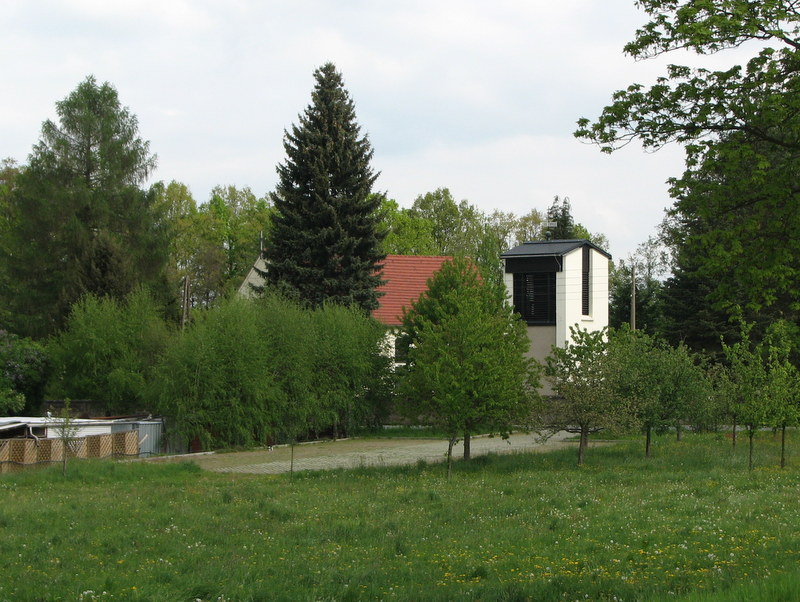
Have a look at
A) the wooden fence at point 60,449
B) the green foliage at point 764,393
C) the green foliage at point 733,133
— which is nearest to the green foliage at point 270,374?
the wooden fence at point 60,449

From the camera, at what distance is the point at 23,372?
122 ft

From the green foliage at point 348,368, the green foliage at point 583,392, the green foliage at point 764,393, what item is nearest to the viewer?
the green foliage at point 764,393

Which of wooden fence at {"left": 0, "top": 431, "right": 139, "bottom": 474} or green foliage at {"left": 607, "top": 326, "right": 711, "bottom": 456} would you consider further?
green foliage at {"left": 607, "top": 326, "right": 711, "bottom": 456}

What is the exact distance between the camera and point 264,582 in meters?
Answer: 9.48

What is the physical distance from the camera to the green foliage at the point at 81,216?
145ft

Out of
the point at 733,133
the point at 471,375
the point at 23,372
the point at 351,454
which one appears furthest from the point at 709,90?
the point at 23,372

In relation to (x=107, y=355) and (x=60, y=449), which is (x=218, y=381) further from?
(x=107, y=355)

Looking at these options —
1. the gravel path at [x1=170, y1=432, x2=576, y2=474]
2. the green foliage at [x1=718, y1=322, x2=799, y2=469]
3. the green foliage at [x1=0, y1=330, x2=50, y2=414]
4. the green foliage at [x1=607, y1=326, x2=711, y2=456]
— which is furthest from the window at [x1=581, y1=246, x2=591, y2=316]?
the green foliage at [x1=0, y1=330, x2=50, y2=414]

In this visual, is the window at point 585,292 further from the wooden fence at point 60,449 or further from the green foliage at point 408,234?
the wooden fence at point 60,449

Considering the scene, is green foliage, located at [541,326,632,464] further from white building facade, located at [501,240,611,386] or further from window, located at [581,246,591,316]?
window, located at [581,246,591,316]

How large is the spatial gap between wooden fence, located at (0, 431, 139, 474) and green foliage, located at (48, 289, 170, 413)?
5.77m

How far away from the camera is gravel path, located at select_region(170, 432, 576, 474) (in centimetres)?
2670

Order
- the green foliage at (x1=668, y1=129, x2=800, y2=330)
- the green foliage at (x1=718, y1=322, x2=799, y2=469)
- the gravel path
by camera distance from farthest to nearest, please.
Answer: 1. the gravel path
2. the green foliage at (x1=718, y1=322, x2=799, y2=469)
3. the green foliage at (x1=668, y1=129, x2=800, y2=330)

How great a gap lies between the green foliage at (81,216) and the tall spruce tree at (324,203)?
950 cm
